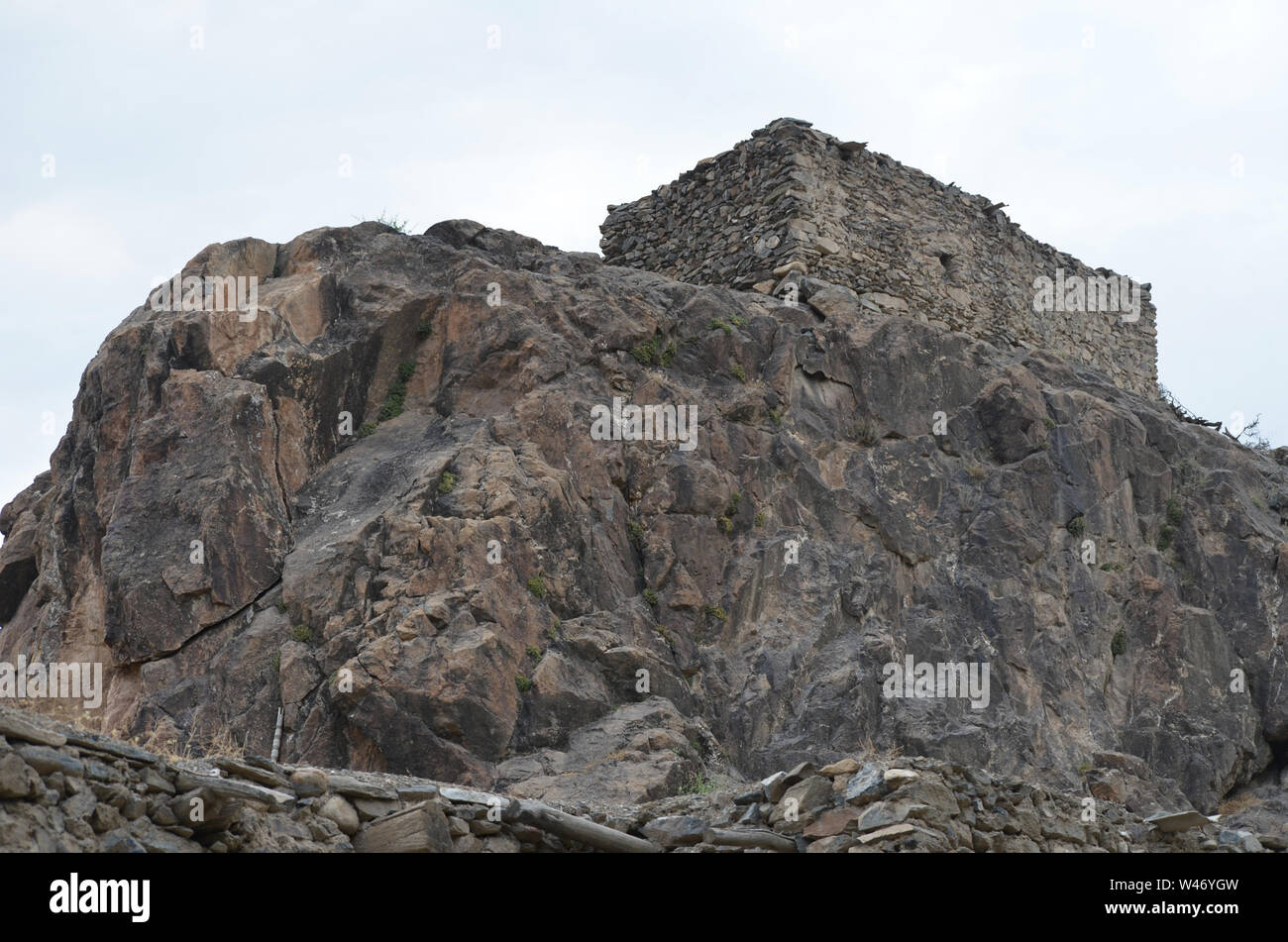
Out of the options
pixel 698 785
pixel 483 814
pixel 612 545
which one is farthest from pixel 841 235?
pixel 483 814

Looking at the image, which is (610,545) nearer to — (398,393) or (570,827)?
(398,393)

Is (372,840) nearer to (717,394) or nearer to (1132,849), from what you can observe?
(1132,849)

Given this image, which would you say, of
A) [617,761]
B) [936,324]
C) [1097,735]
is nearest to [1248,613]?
[1097,735]

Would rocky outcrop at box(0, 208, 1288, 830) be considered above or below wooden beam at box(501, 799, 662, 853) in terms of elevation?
above

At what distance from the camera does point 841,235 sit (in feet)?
60.1

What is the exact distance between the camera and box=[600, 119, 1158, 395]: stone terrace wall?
711 inches

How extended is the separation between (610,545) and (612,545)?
0.10 feet

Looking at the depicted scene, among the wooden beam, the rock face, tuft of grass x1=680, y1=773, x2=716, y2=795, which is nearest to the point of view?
the wooden beam

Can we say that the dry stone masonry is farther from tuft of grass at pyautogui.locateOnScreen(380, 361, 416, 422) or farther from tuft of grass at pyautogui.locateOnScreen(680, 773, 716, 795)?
tuft of grass at pyautogui.locateOnScreen(380, 361, 416, 422)

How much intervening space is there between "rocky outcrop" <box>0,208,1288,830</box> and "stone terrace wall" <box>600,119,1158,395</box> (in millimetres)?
953

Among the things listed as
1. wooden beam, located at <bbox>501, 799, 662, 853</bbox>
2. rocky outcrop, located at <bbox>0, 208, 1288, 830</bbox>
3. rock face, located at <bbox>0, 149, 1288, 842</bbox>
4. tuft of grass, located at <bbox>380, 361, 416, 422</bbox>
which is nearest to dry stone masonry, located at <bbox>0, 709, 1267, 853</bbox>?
wooden beam, located at <bbox>501, 799, 662, 853</bbox>

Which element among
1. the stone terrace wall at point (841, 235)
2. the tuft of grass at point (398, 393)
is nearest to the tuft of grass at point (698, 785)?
the tuft of grass at point (398, 393)

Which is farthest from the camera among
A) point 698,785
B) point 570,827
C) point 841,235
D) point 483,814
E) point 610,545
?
point 841,235
